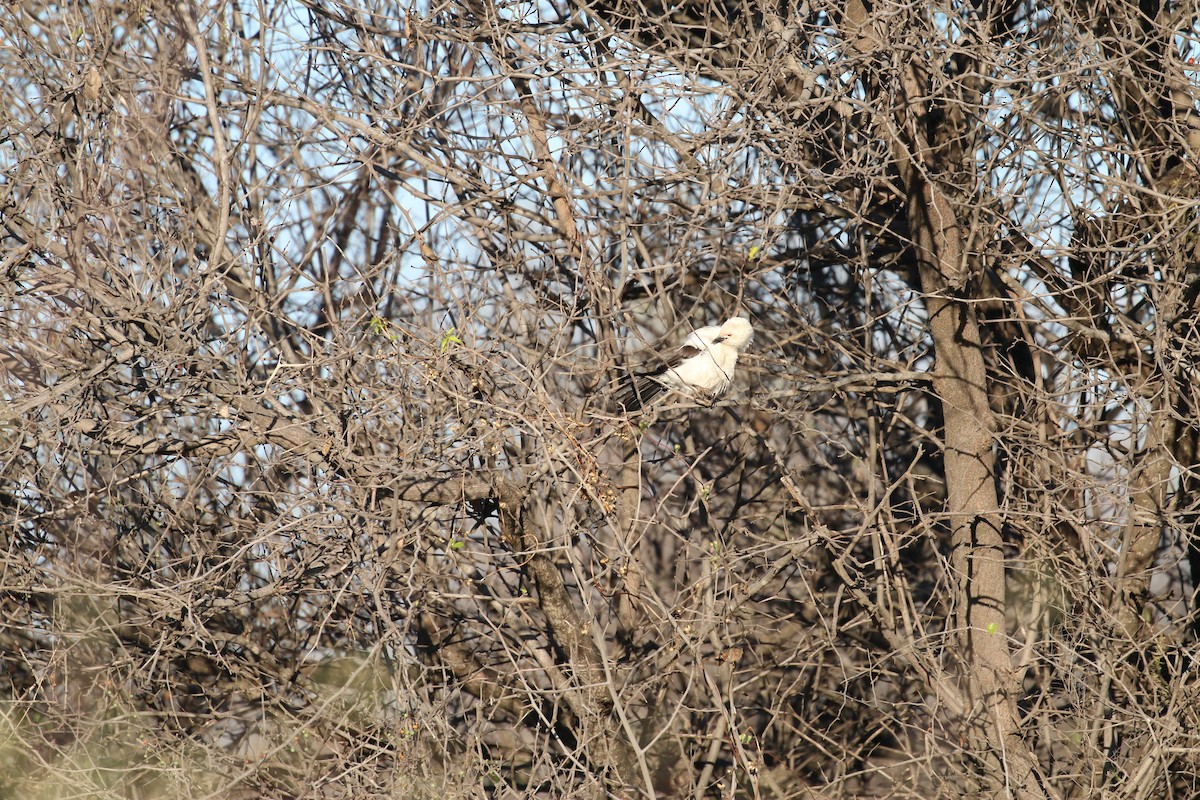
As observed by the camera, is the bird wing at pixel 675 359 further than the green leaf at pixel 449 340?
Yes

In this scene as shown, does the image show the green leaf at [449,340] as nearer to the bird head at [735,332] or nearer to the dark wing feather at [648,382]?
the dark wing feather at [648,382]

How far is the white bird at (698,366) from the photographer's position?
18.0 feet

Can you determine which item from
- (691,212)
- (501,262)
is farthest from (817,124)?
(501,262)

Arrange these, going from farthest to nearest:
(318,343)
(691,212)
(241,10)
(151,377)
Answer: (241,10)
(691,212)
(151,377)
(318,343)

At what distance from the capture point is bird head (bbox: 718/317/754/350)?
5.43 metres

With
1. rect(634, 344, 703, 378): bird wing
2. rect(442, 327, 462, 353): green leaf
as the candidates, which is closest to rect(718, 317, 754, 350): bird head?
rect(634, 344, 703, 378): bird wing

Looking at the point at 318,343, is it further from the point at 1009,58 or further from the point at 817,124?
the point at 1009,58

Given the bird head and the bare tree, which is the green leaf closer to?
the bare tree

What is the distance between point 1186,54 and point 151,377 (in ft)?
17.0

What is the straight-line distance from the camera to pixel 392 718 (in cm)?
542

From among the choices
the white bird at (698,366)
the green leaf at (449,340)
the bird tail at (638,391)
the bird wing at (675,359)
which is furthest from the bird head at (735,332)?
the green leaf at (449,340)

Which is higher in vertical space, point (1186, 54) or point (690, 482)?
point (1186, 54)

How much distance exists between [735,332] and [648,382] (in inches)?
20.0

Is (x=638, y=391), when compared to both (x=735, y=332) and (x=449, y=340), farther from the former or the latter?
(x=449, y=340)
